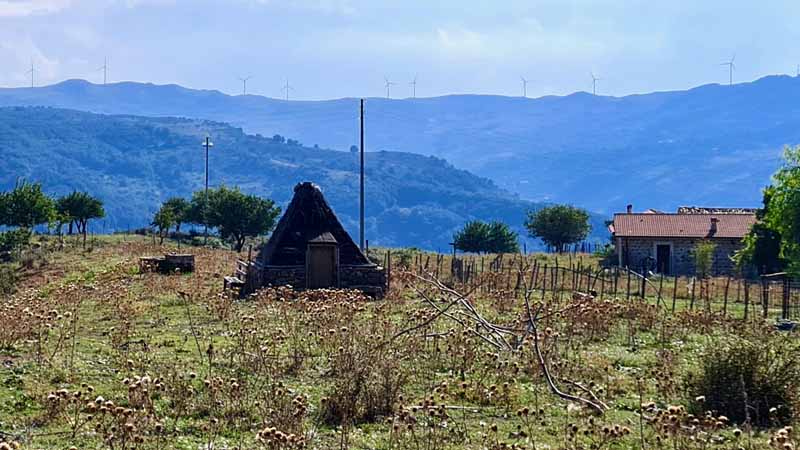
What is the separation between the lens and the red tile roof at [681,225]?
58.3 m

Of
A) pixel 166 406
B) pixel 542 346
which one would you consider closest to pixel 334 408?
pixel 166 406

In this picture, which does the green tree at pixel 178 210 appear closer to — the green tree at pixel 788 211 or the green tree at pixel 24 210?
the green tree at pixel 24 210

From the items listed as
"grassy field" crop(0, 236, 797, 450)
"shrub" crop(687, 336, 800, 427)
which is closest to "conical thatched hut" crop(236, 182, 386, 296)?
"grassy field" crop(0, 236, 797, 450)

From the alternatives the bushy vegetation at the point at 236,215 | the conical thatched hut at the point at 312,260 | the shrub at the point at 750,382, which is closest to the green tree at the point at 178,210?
the bushy vegetation at the point at 236,215

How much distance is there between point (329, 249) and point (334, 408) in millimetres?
19786

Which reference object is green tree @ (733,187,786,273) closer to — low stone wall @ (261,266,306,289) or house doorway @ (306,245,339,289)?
house doorway @ (306,245,339,289)

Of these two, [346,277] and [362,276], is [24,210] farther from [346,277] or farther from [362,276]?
[362,276]

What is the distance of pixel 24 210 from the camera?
181 feet

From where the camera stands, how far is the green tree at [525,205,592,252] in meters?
77.3

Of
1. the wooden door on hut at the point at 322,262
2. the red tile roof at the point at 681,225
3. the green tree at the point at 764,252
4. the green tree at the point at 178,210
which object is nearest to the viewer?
the wooden door on hut at the point at 322,262

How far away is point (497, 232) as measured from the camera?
76438mm

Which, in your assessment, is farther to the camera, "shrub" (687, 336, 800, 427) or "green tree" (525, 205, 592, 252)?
"green tree" (525, 205, 592, 252)

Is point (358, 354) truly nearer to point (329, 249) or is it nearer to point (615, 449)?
point (615, 449)

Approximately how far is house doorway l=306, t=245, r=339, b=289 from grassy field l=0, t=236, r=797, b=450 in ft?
26.6
